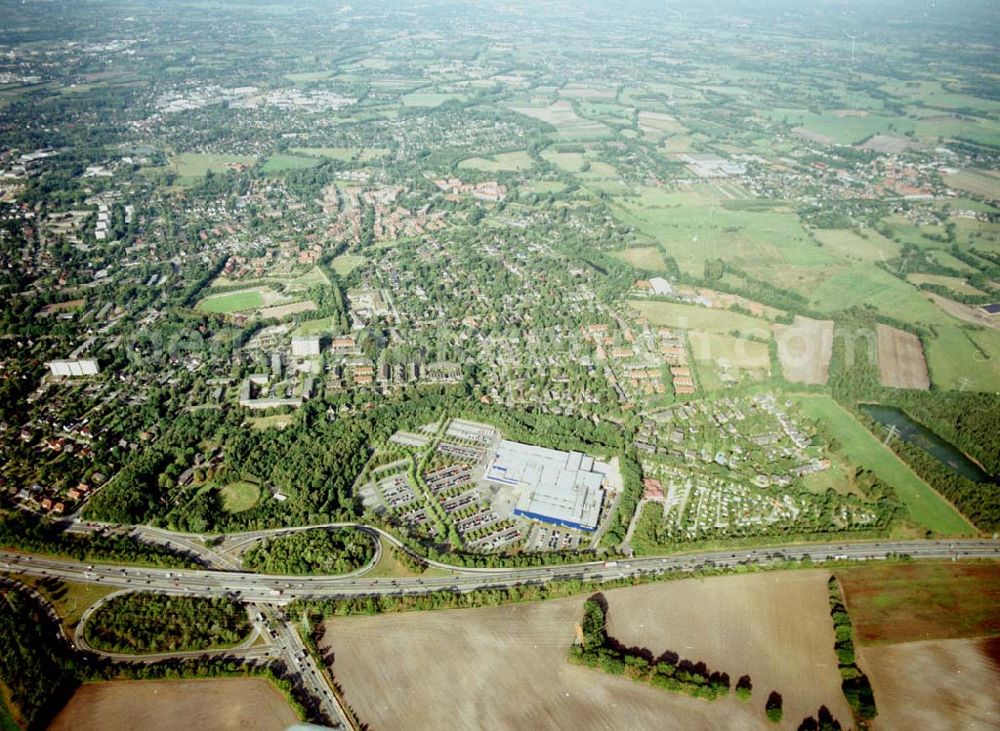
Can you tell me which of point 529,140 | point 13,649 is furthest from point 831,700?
point 529,140

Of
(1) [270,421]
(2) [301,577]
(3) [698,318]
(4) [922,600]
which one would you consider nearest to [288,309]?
(1) [270,421]

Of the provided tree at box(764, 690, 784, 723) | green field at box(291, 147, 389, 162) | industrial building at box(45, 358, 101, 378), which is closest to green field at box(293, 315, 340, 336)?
industrial building at box(45, 358, 101, 378)

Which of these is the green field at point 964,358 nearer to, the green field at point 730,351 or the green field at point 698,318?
the green field at point 730,351

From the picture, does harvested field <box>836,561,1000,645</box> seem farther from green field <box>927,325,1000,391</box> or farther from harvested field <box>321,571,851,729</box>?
green field <box>927,325,1000,391</box>

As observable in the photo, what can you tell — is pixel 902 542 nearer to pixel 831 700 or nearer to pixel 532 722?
pixel 831 700

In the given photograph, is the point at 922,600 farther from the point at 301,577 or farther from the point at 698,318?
the point at 301,577
